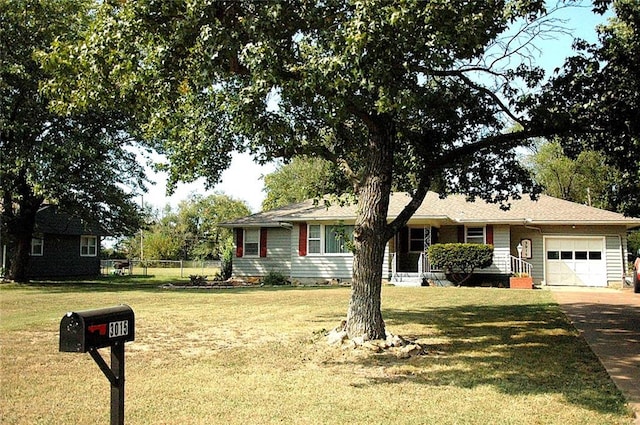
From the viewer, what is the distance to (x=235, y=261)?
2533 cm

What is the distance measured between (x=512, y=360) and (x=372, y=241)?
2.45 metres

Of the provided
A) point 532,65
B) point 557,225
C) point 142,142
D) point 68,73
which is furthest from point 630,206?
point 142,142

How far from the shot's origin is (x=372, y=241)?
8102 millimetres

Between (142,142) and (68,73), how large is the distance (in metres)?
17.1

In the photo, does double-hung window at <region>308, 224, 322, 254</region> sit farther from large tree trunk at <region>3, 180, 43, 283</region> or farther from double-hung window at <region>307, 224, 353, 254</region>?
large tree trunk at <region>3, 180, 43, 283</region>

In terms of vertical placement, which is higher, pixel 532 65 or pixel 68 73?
pixel 532 65

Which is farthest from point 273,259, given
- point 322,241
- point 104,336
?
point 104,336

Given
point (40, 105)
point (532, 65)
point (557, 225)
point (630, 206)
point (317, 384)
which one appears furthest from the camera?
point (557, 225)

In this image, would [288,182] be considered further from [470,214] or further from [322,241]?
[470,214]

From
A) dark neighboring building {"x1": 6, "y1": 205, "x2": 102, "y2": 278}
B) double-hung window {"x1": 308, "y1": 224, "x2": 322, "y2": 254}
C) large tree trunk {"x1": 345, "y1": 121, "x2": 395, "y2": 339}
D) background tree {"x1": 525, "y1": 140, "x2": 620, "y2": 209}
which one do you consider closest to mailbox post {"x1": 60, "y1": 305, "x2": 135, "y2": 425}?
large tree trunk {"x1": 345, "y1": 121, "x2": 395, "y2": 339}

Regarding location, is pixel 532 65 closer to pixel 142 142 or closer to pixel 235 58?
pixel 235 58

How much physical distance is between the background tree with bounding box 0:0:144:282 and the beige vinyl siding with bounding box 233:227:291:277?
18.5ft

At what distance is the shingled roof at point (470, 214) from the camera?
856 inches

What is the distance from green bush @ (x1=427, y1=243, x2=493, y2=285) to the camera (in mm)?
21031
